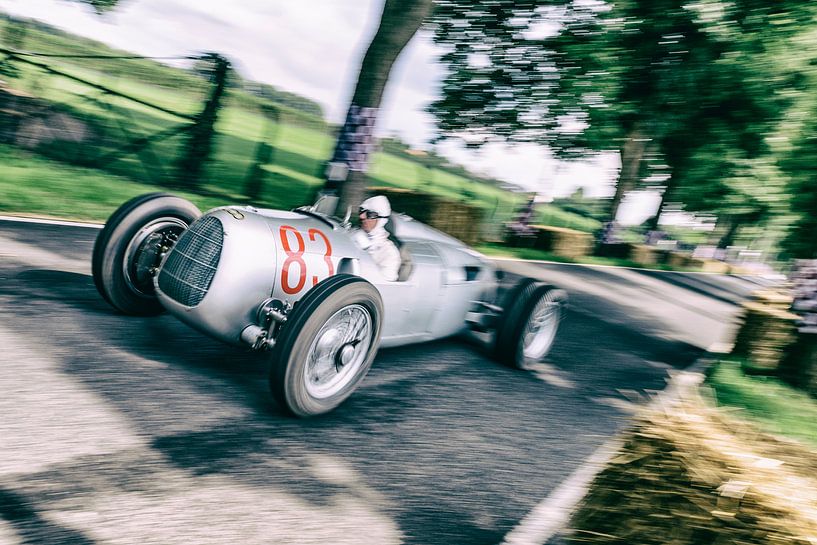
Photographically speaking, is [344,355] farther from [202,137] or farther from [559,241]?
[559,241]

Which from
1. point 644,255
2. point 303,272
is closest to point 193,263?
point 303,272

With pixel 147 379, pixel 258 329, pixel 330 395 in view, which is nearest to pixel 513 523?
pixel 330 395

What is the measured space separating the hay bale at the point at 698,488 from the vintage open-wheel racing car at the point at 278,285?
1.80 meters

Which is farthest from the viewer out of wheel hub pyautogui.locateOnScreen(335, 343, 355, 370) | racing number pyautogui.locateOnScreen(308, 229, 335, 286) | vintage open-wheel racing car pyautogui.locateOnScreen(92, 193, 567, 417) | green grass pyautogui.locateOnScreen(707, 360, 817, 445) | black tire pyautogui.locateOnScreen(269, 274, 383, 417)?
green grass pyautogui.locateOnScreen(707, 360, 817, 445)

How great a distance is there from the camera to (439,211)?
1489 cm

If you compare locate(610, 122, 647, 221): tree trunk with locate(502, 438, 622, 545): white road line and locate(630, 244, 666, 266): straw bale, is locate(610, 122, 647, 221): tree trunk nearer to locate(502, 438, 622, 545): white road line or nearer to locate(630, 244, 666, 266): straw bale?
locate(630, 244, 666, 266): straw bale

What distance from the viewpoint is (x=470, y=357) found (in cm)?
615

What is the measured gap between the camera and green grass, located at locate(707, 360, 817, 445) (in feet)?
20.4

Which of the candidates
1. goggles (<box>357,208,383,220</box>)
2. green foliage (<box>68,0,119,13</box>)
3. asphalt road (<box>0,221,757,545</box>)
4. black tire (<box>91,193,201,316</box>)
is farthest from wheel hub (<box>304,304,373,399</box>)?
green foliage (<box>68,0,119,13</box>)

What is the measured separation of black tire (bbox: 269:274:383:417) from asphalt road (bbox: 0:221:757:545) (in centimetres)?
19

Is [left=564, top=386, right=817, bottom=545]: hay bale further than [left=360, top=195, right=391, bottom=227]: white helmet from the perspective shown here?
No

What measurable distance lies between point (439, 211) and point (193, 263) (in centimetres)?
1112

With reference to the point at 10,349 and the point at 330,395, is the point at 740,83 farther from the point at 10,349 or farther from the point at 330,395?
the point at 10,349

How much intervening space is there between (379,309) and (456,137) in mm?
12423
